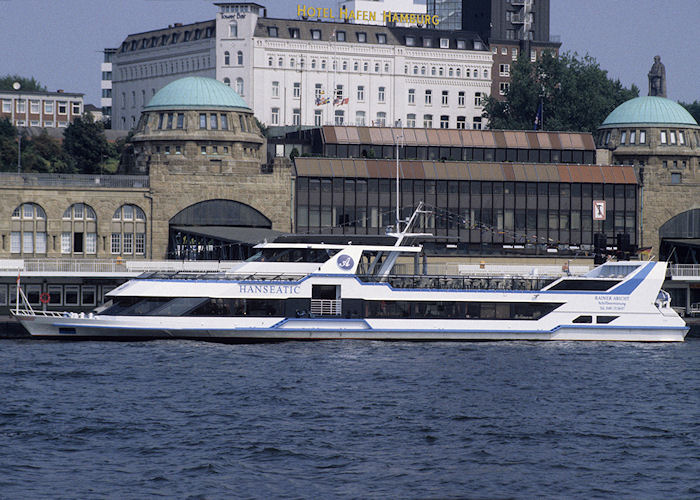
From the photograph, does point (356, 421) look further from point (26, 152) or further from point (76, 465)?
point (26, 152)

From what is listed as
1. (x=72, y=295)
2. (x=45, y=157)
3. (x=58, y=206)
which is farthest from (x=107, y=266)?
(x=45, y=157)

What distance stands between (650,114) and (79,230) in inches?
2326

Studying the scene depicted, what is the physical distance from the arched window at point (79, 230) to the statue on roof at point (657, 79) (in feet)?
352

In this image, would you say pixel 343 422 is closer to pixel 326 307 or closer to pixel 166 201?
pixel 326 307

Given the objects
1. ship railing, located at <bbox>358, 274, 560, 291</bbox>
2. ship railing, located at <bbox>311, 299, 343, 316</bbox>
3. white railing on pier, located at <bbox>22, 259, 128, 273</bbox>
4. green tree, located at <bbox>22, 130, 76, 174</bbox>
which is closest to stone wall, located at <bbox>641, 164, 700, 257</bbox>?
ship railing, located at <bbox>358, 274, 560, 291</bbox>

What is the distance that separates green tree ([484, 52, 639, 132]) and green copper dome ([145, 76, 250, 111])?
5828 cm

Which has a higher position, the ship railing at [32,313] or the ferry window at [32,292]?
the ferry window at [32,292]

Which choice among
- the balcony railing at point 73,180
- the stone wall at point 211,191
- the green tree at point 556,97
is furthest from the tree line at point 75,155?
the green tree at point 556,97

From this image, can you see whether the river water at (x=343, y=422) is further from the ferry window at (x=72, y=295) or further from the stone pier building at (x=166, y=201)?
the stone pier building at (x=166, y=201)

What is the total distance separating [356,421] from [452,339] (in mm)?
25224

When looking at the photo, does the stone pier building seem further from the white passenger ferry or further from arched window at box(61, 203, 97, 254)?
the white passenger ferry

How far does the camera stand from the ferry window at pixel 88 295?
83.8 meters

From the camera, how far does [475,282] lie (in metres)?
73.9

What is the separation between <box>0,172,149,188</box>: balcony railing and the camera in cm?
10206
